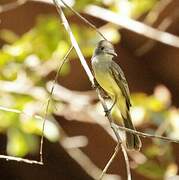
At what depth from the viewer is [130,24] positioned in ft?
15.6

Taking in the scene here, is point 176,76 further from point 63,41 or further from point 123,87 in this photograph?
point 123,87

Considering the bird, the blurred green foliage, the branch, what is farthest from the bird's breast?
the branch

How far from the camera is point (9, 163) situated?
23.7ft

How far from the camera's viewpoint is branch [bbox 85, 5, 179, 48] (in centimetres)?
469

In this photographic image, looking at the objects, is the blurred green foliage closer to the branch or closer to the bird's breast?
the branch

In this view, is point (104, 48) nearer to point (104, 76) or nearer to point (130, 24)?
point (104, 76)

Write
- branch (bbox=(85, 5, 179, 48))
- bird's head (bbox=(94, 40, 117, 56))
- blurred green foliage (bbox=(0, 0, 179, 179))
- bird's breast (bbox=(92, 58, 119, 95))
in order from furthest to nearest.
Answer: branch (bbox=(85, 5, 179, 48)) → blurred green foliage (bbox=(0, 0, 179, 179)) → bird's head (bbox=(94, 40, 117, 56)) → bird's breast (bbox=(92, 58, 119, 95))

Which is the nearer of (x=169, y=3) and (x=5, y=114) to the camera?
(x=5, y=114)

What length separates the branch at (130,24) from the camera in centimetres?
469

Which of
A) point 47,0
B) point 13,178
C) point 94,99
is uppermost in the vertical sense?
point 47,0

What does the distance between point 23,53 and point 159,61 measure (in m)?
2.85

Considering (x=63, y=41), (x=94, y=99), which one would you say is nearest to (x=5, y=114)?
(x=63, y=41)

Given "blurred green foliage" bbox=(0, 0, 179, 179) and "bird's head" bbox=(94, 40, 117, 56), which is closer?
"bird's head" bbox=(94, 40, 117, 56)

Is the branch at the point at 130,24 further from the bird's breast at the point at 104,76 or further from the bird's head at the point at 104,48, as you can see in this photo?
the bird's breast at the point at 104,76
